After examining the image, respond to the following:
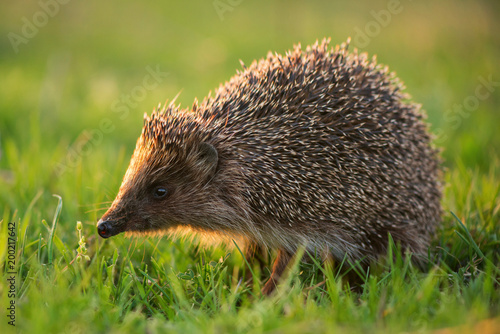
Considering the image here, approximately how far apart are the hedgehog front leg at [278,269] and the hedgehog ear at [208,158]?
2.90ft

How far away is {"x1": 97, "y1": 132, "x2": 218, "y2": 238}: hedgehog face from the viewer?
14.0 feet

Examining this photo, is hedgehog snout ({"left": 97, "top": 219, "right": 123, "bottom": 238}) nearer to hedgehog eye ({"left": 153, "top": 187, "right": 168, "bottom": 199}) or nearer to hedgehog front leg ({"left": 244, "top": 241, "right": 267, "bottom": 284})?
hedgehog eye ({"left": 153, "top": 187, "right": 168, "bottom": 199})

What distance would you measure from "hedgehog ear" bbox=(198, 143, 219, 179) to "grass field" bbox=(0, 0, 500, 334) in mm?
684

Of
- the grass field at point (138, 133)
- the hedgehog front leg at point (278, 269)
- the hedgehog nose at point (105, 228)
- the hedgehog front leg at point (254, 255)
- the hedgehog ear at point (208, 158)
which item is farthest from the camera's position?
the hedgehog front leg at point (254, 255)

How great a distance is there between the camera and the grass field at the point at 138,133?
318 centimetres

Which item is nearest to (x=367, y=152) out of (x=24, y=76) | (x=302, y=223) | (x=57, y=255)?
(x=302, y=223)

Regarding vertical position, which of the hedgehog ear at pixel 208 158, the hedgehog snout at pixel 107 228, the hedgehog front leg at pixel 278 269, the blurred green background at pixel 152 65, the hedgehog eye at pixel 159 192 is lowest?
the hedgehog front leg at pixel 278 269

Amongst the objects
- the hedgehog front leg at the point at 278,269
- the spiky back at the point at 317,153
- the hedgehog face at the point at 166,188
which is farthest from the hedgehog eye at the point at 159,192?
the hedgehog front leg at the point at 278,269

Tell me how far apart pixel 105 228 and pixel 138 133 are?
4.35 metres

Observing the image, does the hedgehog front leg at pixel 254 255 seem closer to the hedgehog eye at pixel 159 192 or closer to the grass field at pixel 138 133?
the grass field at pixel 138 133

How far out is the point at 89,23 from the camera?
14.0 metres

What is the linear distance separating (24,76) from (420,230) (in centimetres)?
804

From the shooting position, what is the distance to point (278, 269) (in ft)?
14.2

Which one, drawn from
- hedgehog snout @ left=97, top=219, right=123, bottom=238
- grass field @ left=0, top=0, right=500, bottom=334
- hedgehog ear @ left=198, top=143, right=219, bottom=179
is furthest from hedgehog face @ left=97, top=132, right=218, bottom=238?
grass field @ left=0, top=0, right=500, bottom=334
